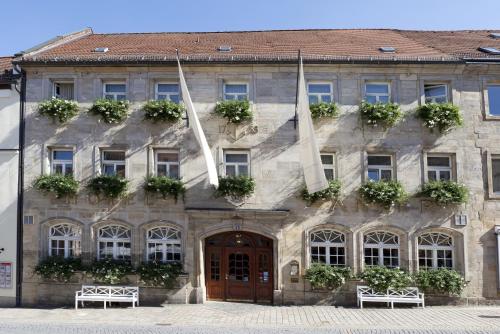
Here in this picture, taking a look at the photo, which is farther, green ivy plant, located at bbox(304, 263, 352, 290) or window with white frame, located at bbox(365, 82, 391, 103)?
window with white frame, located at bbox(365, 82, 391, 103)

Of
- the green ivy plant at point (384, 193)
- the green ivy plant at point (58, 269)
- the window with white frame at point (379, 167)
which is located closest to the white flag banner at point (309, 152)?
the green ivy plant at point (384, 193)

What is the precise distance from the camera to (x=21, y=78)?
1472 centimetres

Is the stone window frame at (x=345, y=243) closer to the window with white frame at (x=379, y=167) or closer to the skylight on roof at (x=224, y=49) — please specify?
the window with white frame at (x=379, y=167)

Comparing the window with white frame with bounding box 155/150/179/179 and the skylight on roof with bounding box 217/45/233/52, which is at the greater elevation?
the skylight on roof with bounding box 217/45/233/52

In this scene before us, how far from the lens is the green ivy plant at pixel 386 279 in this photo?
43.5ft

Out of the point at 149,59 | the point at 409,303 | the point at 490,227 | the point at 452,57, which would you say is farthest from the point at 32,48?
the point at 490,227

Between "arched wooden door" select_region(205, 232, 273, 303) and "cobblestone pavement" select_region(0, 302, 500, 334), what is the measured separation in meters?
0.66

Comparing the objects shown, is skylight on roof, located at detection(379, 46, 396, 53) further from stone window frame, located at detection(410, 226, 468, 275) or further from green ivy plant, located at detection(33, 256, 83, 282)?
green ivy plant, located at detection(33, 256, 83, 282)

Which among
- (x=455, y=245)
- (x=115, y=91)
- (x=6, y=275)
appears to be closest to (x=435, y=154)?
(x=455, y=245)

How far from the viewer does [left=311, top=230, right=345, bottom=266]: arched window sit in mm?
13992

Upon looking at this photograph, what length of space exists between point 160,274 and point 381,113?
8876 millimetres

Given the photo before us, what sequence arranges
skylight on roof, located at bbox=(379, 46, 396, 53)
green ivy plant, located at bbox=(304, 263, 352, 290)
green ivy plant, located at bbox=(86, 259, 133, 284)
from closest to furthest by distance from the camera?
green ivy plant, located at bbox=(304, 263, 352, 290) < green ivy plant, located at bbox=(86, 259, 133, 284) < skylight on roof, located at bbox=(379, 46, 396, 53)

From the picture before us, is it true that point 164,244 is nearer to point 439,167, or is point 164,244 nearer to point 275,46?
point 275,46

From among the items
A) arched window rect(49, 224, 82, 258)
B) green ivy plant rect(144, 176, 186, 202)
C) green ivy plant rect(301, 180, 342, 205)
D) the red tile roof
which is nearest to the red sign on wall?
arched window rect(49, 224, 82, 258)
